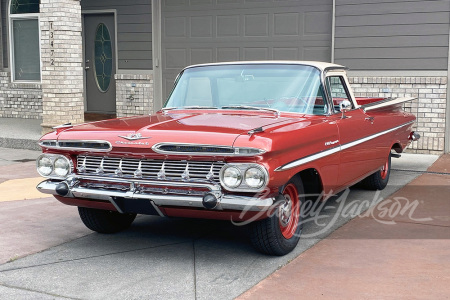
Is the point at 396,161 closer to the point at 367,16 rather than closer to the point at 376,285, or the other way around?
the point at 367,16

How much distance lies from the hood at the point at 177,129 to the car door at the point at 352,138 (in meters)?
0.79

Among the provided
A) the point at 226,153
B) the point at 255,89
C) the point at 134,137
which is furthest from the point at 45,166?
the point at 255,89

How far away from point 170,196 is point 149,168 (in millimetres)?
309

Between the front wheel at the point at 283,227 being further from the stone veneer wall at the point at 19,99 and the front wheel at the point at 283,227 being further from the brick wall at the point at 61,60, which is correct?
the stone veneer wall at the point at 19,99

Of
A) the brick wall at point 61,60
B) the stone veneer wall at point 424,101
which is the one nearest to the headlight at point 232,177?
the stone veneer wall at point 424,101

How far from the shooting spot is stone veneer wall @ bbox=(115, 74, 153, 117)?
12.4 metres

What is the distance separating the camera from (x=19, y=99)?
47.3 ft

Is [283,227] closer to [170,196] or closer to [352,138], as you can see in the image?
[170,196]

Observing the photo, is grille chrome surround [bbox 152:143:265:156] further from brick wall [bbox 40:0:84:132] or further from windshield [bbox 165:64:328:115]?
brick wall [bbox 40:0:84:132]

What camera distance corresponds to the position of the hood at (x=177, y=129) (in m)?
4.32

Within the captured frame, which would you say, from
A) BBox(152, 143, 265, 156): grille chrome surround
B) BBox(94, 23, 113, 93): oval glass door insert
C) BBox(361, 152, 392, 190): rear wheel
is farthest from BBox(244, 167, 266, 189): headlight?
BBox(94, 23, 113, 93): oval glass door insert

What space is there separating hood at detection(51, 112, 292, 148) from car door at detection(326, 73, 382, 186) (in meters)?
0.79

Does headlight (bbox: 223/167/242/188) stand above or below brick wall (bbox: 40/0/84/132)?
below

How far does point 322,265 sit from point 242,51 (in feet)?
24.2
